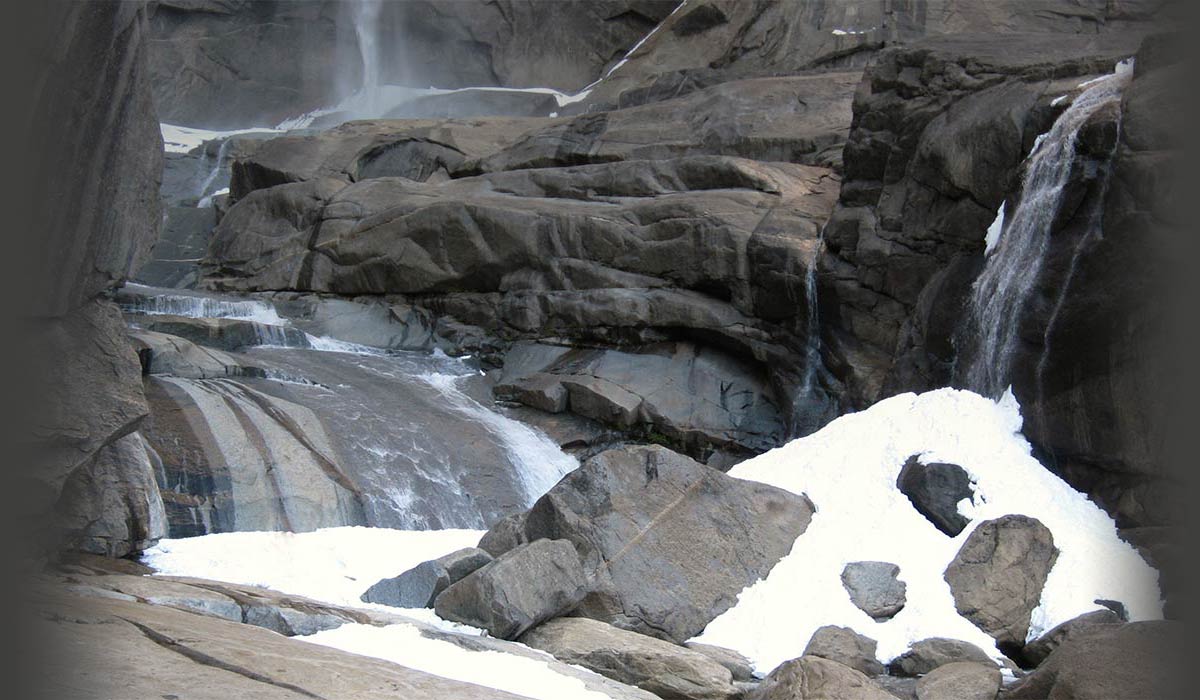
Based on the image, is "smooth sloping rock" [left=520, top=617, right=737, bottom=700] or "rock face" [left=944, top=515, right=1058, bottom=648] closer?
"smooth sloping rock" [left=520, top=617, right=737, bottom=700]

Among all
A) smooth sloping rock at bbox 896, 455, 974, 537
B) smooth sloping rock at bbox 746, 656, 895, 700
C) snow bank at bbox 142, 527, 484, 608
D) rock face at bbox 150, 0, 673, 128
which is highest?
rock face at bbox 150, 0, 673, 128

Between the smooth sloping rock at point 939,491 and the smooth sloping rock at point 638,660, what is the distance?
10.3 feet

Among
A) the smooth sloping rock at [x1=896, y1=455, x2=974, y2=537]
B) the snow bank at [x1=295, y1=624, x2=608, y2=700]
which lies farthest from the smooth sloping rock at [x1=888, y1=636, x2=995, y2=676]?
the snow bank at [x1=295, y1=624, x2=608, y2=700]

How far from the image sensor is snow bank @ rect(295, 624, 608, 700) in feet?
20.9

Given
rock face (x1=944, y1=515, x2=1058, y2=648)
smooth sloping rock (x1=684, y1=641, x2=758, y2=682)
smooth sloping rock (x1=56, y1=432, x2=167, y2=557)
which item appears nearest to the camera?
smooth sloping rock (x1=684, y1=641, x2=758, y2=682)

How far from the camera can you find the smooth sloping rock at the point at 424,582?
895 cm

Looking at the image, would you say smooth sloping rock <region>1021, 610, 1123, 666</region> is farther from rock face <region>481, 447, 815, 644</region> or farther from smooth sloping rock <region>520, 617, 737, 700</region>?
smooth sloping rock <region>520, 617, 737, 700</region>

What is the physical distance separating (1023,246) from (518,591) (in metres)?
7.78

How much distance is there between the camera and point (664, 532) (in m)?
9.80

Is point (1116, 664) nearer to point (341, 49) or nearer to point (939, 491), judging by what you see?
point (939, 491)

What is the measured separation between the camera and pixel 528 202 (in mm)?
21297

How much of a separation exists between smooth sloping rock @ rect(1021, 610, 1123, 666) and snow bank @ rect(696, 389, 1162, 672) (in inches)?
8.3

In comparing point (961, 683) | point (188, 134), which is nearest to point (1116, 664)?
point (961, 683)

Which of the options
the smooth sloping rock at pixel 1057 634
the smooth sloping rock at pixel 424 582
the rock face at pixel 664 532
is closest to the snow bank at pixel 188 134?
the rock face at pixel 664 532
